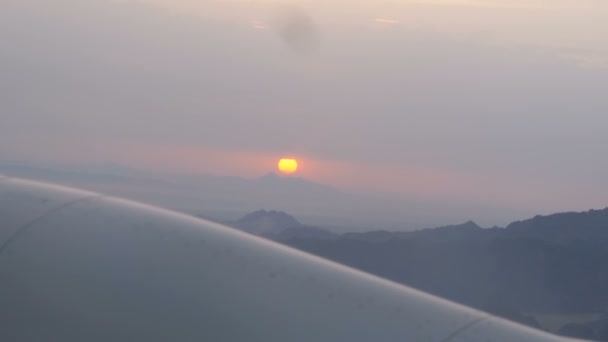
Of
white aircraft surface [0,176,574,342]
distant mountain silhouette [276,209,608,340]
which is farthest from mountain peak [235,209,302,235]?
white aircraft surface [0,176,574,342]

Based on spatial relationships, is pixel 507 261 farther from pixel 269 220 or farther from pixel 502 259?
pixel 269 220

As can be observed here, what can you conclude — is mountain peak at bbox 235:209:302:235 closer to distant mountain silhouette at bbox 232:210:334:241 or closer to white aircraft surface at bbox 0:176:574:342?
distant mountain silhouette at bbox 232:210:334:241

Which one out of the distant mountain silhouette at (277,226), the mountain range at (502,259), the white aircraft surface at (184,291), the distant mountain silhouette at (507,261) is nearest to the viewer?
the white aircraft surface at (184,291)

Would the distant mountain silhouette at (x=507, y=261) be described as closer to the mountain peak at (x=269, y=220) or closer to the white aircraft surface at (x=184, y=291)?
the mountain peak at (x=269, y=220)

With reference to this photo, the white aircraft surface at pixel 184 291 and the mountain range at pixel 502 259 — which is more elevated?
the mountain range at pixel 502 259

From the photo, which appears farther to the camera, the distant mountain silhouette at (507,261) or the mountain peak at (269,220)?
the mountain peak at (269,220)

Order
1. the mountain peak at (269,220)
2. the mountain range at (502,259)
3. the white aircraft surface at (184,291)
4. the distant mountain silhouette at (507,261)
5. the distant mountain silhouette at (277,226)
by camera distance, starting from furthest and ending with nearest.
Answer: the mountain peak at (269,220)
the distant mountain silhouette at (507,261)
the mountain range at (502,259)
the distant mountain silhouette at (277,226)
the white aircraft surface at (184,291)

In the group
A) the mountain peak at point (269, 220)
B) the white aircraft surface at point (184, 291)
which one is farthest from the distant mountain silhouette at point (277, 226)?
the white aircraft surface at point (184, 291)

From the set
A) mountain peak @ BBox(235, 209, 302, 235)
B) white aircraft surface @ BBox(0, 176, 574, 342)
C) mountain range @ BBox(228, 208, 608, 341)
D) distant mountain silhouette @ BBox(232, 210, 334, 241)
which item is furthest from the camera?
mountain peak @ BBox(235, 209, 302, 235)

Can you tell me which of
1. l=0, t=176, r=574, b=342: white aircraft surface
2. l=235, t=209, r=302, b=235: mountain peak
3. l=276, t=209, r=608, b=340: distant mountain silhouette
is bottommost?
l=0, t=176, r=574, b=342: white aircraft surface

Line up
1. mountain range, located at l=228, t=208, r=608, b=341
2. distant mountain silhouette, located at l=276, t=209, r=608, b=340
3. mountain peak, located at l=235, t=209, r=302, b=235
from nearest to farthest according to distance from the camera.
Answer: mountain range, located at l=228, t=208, r=608, b=341 < distant mountain silhouette, located at l=276, t=209, r=608, b=340 < mountain peak, located at l=235, t=209, r=302, b=235
